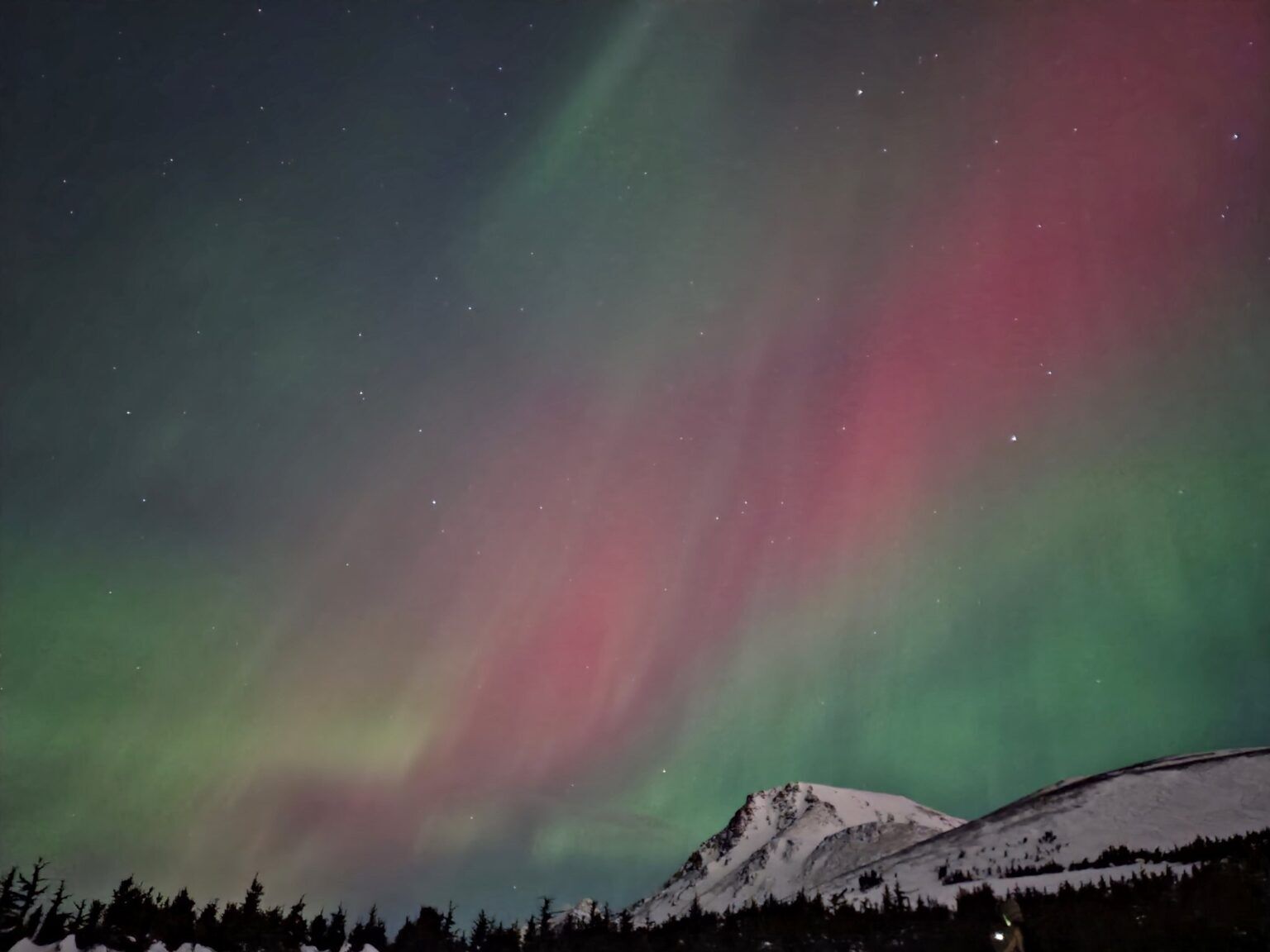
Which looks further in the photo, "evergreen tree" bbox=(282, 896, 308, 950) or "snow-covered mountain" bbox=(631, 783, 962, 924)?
"snow-covered mountain" bbox=(631, 783, 962, 924)

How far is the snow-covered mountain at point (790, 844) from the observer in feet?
413

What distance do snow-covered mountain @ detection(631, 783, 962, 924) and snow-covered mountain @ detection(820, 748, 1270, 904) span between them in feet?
182

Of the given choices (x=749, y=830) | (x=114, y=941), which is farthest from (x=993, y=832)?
(x=749, y=830)

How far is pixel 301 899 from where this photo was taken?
33.4 metres

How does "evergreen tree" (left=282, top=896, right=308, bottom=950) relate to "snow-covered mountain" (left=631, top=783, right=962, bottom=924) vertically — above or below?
below

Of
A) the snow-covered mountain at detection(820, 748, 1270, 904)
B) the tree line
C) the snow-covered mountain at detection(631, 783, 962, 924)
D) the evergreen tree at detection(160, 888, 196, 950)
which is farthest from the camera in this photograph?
the snow-covered mountain at detection(631, 783, 962, 924)

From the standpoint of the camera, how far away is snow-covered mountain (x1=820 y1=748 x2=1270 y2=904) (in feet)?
127

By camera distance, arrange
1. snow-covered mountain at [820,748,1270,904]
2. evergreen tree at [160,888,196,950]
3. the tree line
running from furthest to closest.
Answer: snow-covered mountain at [820,748,1270,904] → evergreen tree at [160,888,196,950] → the tree line

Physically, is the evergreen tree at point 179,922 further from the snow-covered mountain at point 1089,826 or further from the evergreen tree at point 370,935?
the snow-covered mountain at point 1089,826

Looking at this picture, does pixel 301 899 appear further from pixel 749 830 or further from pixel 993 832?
pixel 749 830

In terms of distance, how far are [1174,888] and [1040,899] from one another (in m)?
3.41

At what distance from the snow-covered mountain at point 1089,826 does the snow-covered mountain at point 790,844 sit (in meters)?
55.4

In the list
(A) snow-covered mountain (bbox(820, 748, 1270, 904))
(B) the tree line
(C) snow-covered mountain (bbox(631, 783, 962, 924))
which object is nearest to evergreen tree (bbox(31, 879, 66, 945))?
(B) the tree line

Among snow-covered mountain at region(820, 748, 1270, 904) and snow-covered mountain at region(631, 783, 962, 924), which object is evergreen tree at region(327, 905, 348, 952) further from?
snow-covered mountain at region(631, 783, 962, 924)
